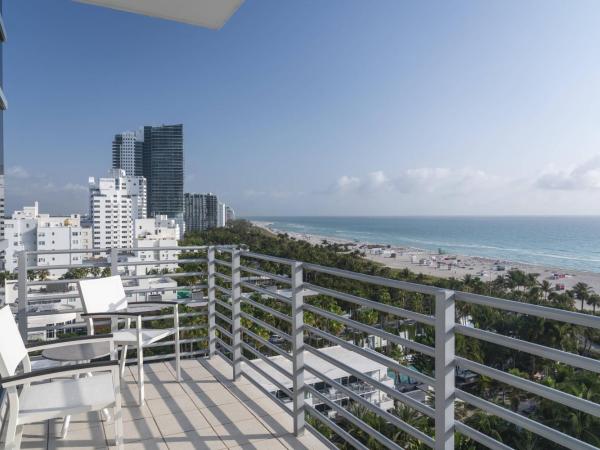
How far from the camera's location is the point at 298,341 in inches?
112

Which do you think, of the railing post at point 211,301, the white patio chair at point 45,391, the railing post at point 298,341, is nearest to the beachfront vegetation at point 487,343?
the railing post at point 298,341

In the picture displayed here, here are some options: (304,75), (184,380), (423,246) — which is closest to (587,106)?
(423,246)

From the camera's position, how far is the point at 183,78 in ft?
149

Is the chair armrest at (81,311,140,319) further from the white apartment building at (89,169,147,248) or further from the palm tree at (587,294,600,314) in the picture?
the white apartment building at (89,169,147,248)

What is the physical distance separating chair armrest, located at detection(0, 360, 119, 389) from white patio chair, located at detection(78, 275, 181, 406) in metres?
1.21

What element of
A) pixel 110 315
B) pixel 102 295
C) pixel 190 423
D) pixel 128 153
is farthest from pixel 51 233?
pixel 190 423

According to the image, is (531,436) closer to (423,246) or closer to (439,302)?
(439,302)

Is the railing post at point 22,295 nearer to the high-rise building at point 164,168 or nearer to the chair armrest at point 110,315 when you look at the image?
the chair armrest at point 110,315

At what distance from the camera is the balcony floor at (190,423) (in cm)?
275

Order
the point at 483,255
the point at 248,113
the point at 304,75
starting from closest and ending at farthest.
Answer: the point at 304,75
the point at 248,113
the point at 483,255

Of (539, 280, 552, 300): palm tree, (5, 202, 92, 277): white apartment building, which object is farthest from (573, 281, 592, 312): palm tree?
(5, 202, 92, 277): white apartment building

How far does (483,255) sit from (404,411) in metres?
58.4

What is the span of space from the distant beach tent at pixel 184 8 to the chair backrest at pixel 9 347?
2416 millimetres

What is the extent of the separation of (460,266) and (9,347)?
194ft
